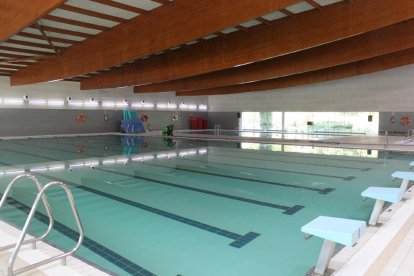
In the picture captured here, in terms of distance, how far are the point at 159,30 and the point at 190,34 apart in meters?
0.90

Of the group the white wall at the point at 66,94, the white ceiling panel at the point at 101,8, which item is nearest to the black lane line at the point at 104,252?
the white ceiling panel at the point at 101,8

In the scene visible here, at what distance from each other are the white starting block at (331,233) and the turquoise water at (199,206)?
0.32 meters

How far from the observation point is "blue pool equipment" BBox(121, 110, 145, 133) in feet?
63.6

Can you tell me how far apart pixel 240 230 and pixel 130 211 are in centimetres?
162

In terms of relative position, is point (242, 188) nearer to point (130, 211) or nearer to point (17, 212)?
point (130, 211)

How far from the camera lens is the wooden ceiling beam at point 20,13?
4.79m

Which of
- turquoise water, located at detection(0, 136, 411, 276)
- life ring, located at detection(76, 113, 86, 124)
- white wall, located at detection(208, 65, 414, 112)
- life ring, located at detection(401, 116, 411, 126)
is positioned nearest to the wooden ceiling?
turquoise water, located at detection(0, 136, 411, 276)

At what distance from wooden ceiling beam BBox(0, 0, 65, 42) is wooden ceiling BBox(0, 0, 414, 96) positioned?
16 millimetres

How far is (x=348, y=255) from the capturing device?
2.78 metres

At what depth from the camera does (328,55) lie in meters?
10.9

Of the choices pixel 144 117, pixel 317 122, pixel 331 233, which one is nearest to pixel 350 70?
pixel 317 122

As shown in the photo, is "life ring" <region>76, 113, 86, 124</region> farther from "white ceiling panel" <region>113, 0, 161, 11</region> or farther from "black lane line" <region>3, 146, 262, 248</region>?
"black lane line" <region>3, 146, 262, 248</region>

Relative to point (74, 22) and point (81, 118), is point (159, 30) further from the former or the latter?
point (81, 118)

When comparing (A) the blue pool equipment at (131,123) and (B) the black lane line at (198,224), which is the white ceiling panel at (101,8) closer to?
(B) the black lane line at (198,224)
